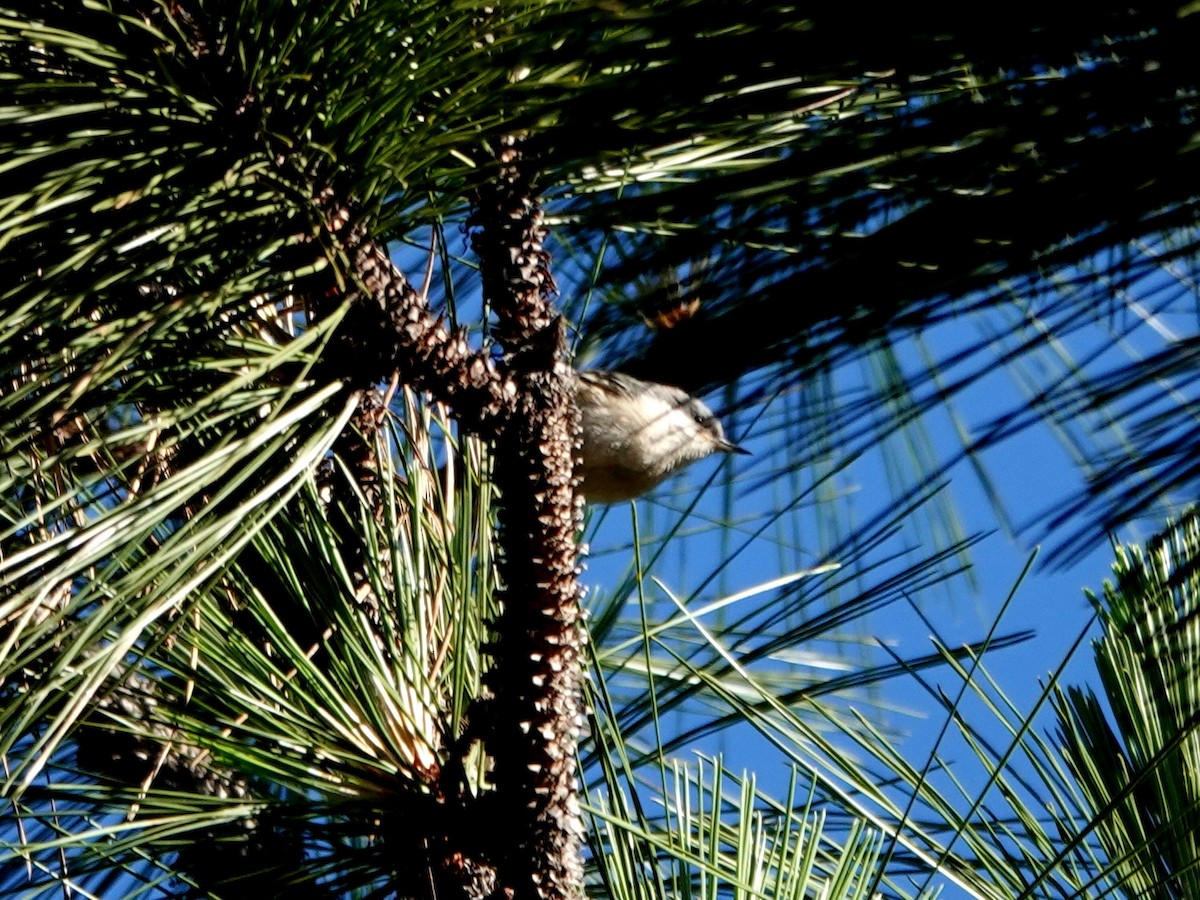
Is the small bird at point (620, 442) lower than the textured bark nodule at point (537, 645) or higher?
higher

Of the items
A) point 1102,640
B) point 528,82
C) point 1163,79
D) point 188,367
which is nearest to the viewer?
point 1163,79

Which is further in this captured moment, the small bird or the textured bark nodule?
the small bird

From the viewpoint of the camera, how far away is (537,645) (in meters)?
0.96

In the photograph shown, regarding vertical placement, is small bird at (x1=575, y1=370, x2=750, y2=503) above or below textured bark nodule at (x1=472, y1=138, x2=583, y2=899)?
above

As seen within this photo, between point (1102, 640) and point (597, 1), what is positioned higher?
point (1102, 640)

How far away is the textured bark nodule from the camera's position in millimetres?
956

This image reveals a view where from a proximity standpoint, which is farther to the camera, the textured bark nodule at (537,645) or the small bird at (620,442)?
the small bird at (620,442)

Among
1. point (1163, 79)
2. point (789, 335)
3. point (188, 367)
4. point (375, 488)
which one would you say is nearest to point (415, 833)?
point (375, 488)

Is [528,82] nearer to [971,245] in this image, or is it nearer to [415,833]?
[971,245]

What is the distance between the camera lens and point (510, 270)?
1.05 meters

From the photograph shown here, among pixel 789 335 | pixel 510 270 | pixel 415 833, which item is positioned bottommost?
pixel 415 833

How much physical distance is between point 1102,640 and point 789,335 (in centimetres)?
74

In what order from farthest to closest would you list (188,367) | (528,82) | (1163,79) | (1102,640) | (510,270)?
(1102,640)
(510,270)
(188,367)
(528,82)
(1163,79)

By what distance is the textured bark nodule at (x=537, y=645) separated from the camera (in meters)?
0.96
